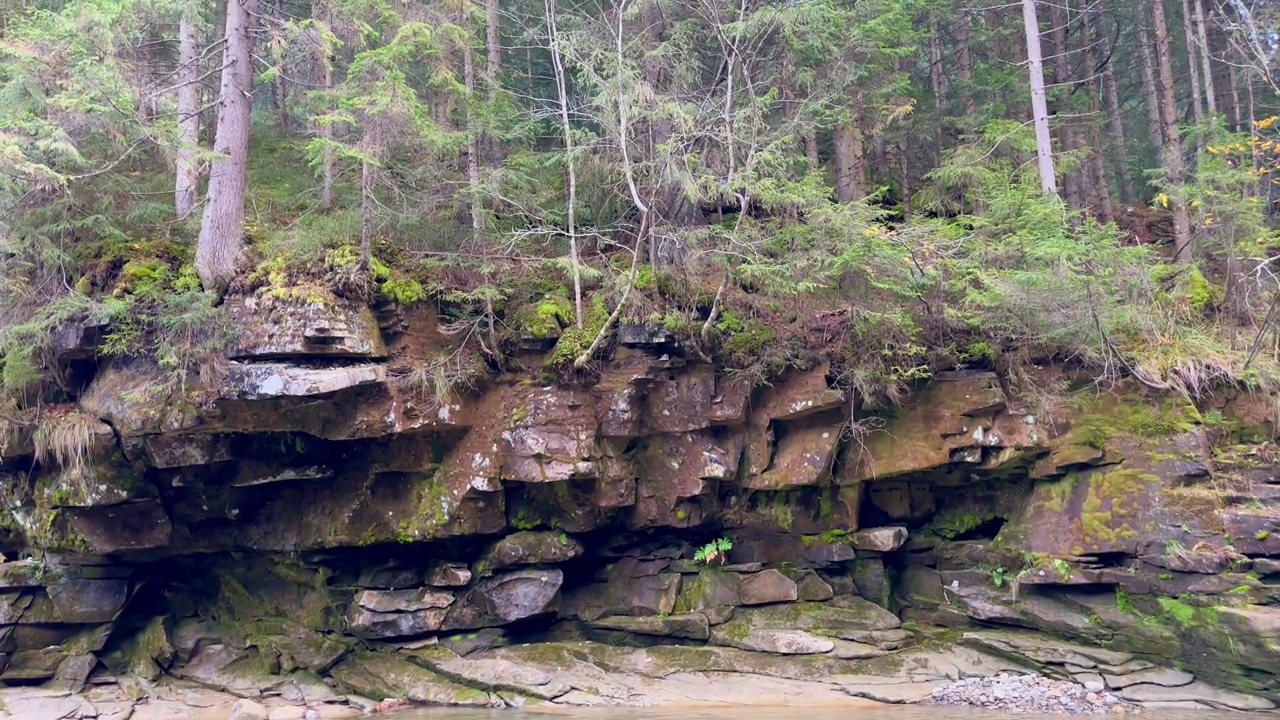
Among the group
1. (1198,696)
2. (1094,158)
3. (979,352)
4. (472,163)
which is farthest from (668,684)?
(1094,158)

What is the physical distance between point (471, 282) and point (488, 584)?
15.4 feet

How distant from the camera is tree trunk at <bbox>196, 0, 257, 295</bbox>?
11.1m

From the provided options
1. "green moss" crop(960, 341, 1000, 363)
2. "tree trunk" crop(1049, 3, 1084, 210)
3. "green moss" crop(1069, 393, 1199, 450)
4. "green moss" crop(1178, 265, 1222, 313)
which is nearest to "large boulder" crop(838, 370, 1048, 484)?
"green moss" crop(960, 341, 1000, 363)

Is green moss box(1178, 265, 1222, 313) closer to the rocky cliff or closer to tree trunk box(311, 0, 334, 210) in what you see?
the rocky cliff

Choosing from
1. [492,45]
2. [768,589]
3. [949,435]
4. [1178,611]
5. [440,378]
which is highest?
[492,45]

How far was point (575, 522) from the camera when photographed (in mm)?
11562

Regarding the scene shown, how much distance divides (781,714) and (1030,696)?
321 centimetres

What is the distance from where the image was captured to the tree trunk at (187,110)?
39.0 ft

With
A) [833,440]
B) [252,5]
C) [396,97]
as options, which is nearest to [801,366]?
[833,440]

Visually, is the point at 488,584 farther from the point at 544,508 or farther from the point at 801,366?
the point at 801,366

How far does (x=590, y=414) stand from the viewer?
11.4 meters

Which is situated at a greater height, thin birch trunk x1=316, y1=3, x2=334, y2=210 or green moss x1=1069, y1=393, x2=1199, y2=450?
thin birch trunk x1=316, y1=3, x2=334, y2=210

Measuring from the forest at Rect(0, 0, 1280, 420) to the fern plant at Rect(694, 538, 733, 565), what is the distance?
9.16 ft

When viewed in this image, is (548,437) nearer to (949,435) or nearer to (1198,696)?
(949,435)
